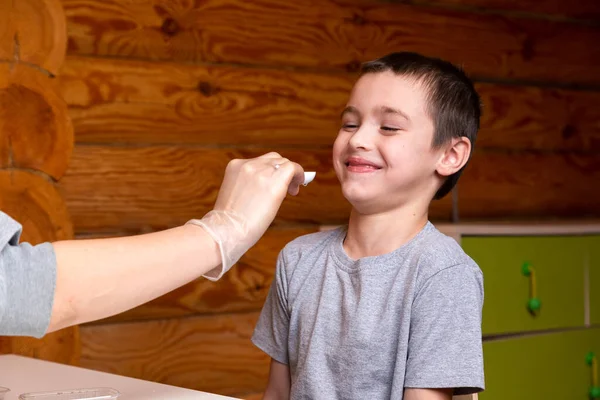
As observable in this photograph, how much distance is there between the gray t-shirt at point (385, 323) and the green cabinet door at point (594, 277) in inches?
51.7

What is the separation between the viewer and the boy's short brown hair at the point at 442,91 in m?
1.60

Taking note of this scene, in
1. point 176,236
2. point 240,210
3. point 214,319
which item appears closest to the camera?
point 176,236

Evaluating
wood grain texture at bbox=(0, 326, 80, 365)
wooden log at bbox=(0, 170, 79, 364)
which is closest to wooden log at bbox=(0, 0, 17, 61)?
wooden log at bbox=(0, 170, 79, 364)

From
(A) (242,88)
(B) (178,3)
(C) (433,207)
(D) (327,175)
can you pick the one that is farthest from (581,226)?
(B) (178,3)

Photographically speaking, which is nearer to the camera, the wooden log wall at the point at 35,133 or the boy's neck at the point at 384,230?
the boy's neck at the point at 384,230

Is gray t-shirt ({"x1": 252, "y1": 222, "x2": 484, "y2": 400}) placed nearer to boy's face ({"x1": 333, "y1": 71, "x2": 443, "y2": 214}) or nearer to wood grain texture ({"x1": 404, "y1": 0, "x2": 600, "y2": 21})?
boy's face ({"x1": 333, "y1": 71, "x2": 443, "y2": 214})

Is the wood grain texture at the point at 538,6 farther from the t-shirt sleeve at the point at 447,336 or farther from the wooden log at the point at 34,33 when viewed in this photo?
the t-shirt sleeve at the point at 447,336

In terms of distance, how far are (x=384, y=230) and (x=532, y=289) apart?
3.65 feet

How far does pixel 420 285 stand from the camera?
1.45 meters

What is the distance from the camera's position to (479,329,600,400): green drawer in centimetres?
245

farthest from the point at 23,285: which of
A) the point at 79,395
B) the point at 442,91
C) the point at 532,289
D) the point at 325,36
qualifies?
the point at 532,289

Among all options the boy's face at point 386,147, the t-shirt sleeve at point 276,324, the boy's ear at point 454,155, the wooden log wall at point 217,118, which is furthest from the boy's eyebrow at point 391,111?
the wooden log wall at point 217,118

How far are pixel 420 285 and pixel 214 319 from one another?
3.39 feet

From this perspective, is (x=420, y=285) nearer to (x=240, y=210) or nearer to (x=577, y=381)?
(x=240, y=210)
